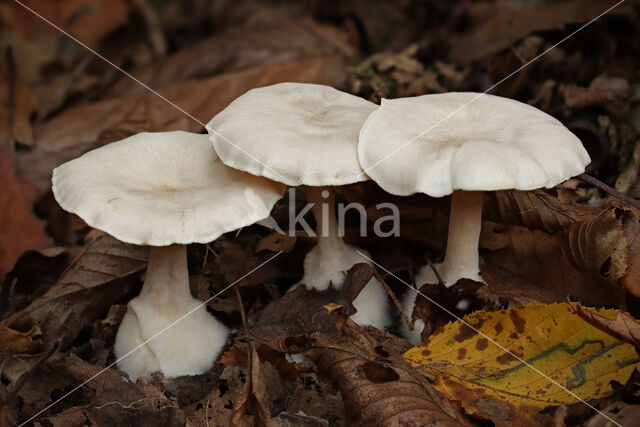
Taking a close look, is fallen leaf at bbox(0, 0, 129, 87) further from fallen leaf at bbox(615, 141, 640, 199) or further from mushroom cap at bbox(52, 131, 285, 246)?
fallen leaf at bbox(615, 141, 640, 199)

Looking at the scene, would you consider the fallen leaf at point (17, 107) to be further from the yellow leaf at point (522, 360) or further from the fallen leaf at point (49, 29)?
the yellow leaf at point (522, 360)

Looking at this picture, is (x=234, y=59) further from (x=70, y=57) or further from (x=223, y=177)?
(x=223, y=177)

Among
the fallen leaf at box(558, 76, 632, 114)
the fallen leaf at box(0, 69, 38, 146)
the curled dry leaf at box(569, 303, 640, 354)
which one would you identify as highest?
the fallen leaf at box(558, 76, 632, 114)

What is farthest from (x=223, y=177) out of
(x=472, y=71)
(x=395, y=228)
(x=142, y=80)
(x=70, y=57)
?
(x=70, y=57)

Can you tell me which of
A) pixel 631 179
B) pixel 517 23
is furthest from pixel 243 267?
pixel 517 23

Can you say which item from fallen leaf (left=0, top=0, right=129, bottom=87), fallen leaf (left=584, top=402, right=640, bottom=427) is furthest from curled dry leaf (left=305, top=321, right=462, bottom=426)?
fallen leaf (left=0, top=0, right=129, bottom=87)

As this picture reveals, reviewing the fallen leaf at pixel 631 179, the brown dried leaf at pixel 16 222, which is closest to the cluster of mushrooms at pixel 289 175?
the fallen leaf at pixel 631 179
